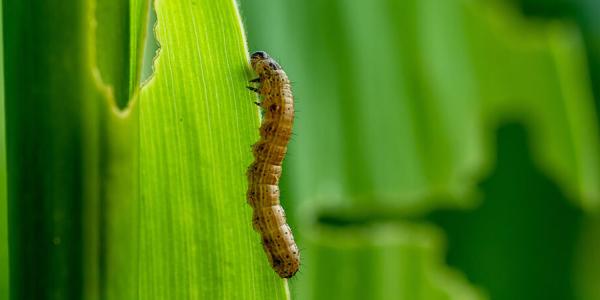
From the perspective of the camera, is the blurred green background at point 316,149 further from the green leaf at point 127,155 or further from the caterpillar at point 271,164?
the caterpillar at point 271,164

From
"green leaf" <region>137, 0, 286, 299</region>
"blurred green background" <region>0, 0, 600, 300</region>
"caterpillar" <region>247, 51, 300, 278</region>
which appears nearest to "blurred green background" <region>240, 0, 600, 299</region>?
"blurred green background" <region>0, 0, 600, 300</region>

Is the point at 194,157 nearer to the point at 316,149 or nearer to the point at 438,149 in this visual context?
the point at 316,149

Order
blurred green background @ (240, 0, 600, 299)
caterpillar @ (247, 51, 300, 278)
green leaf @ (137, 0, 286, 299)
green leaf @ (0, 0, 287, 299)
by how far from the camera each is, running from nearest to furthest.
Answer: green leaf @ (0, 0, 287, 299) → green leaf @ (137, 0, 286, 299) → caterpillar @ (247, 51, 300, 278) → blurred green background @ (240, 0, 600, 299)

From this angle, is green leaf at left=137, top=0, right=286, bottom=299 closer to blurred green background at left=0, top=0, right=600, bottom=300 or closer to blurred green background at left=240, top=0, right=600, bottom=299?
blurred green background at left=0, top=0, right=600, bottom=300

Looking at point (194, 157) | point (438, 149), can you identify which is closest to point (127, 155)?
point (194, 157)

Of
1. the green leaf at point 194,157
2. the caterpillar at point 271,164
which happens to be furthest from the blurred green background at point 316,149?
the caterpillar at point 271,164

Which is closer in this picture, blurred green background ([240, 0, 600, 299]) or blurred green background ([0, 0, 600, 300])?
blurred green background ([0, 0, 600, 300])
